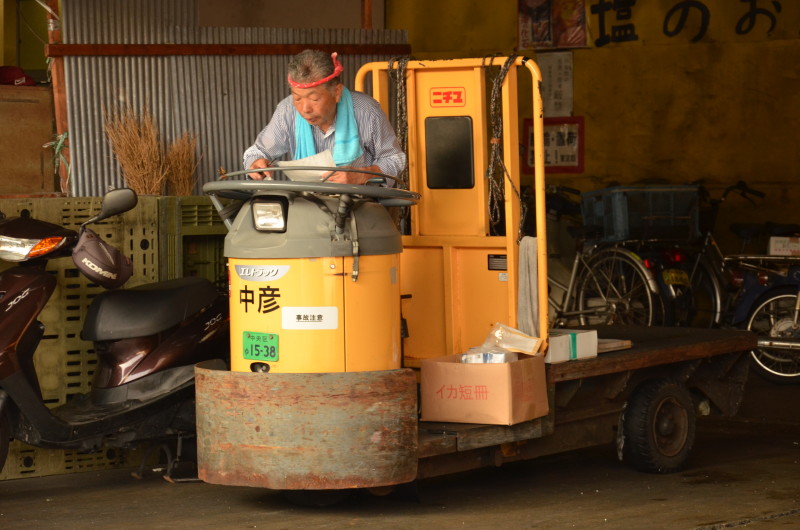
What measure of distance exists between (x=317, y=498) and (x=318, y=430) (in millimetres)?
679

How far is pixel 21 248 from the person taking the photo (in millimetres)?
5637

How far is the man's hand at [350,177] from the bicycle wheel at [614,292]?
5.06 m

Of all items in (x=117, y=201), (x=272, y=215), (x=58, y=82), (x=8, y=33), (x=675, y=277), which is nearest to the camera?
(x=272, y=215)

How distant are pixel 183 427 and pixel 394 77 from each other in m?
2.05

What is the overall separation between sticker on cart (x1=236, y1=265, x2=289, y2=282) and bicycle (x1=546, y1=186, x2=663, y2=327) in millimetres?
5546

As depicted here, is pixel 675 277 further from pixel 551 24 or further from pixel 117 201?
pixel 117 201

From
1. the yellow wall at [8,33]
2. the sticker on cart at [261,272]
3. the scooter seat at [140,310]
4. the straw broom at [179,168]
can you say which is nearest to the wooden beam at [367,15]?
the straw broom at [179,168]

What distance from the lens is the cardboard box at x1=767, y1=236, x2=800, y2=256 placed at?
9688 mm

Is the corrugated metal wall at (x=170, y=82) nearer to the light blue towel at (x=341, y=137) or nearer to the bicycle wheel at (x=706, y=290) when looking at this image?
the light blue towel at (x=341, y=137)

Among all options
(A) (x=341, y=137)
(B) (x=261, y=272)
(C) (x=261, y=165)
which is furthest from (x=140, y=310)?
(A) (x=341, y=137)

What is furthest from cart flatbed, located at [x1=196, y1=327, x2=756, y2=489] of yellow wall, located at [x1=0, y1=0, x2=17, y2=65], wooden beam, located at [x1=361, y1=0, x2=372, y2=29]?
yellow wall, located at [x1=0, y1=0, x2=17, y2=65]

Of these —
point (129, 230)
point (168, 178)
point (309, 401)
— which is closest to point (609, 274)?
point (168, 178)

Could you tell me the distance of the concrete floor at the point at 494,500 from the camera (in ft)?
17.7

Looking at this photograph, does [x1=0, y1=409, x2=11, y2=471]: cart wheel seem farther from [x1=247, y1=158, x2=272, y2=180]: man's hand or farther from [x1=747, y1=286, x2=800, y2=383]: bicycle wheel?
[x1=747, y1=286, x2=800, y2=383]: bicycle wheel
